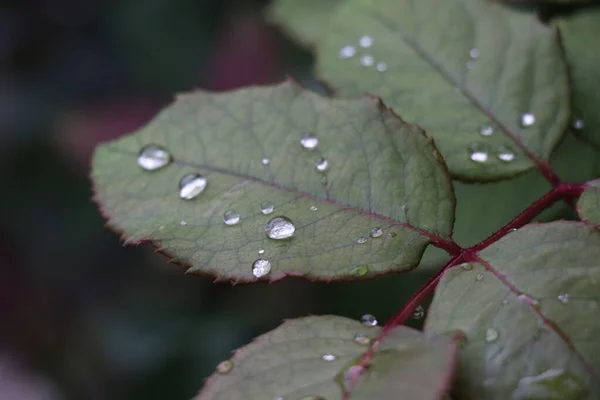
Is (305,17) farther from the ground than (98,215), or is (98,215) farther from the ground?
(305,17)

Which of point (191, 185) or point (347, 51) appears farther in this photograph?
point (347, 51)

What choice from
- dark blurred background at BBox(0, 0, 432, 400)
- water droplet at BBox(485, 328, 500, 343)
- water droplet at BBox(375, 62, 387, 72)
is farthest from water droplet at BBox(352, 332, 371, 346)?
dark blurred background at BBox(0, 0, 432, 400)

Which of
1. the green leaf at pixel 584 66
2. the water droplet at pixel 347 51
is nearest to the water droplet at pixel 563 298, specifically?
the green leaf at pixel 584 66

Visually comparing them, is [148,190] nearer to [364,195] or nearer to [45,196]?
[364,195]

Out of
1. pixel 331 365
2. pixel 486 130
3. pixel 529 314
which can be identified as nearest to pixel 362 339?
pixel 331 365

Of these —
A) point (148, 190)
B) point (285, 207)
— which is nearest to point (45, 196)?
point (148, 190)

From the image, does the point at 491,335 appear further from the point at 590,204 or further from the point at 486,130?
the point at 486,130

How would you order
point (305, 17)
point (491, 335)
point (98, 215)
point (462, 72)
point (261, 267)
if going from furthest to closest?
point (98, 215) < point (305, 17) < point (462, 72) < point (261, 267) < point (491, 335)
